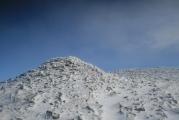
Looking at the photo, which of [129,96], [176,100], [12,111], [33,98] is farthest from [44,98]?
[176,100]

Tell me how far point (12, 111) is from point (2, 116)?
72 centimetres

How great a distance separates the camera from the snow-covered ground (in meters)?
10.9

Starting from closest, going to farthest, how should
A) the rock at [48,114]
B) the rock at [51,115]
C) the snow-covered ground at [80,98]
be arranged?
1. the rock at [51,115]
2. the rock at [48,114]
3. the snow-covered ground at [80,98]

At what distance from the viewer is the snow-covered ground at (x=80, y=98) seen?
35.6ft

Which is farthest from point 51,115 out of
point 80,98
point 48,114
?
point 80,98

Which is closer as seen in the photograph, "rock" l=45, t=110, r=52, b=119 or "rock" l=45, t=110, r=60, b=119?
"rock" l=45, t=110, r=60, b=119

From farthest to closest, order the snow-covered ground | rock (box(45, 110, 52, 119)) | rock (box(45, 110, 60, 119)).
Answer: the snow-covered ground, rock (box(45, 110, 52, 119)), rock (box(45, 110, 60, 119))

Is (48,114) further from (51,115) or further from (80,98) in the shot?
(80,98)

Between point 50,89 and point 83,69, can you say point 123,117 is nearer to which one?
point 50,89

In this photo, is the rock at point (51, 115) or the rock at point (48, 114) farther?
the rock at point (48, 114)

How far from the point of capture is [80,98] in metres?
12.7

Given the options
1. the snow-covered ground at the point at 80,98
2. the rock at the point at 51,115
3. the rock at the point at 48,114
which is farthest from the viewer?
the snow-covered ground at the point at 80,98

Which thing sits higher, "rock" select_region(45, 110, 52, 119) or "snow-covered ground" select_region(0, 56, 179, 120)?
"snow-covered ground" select_region(0, 56, 179, 120)

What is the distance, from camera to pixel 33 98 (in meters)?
12.5
